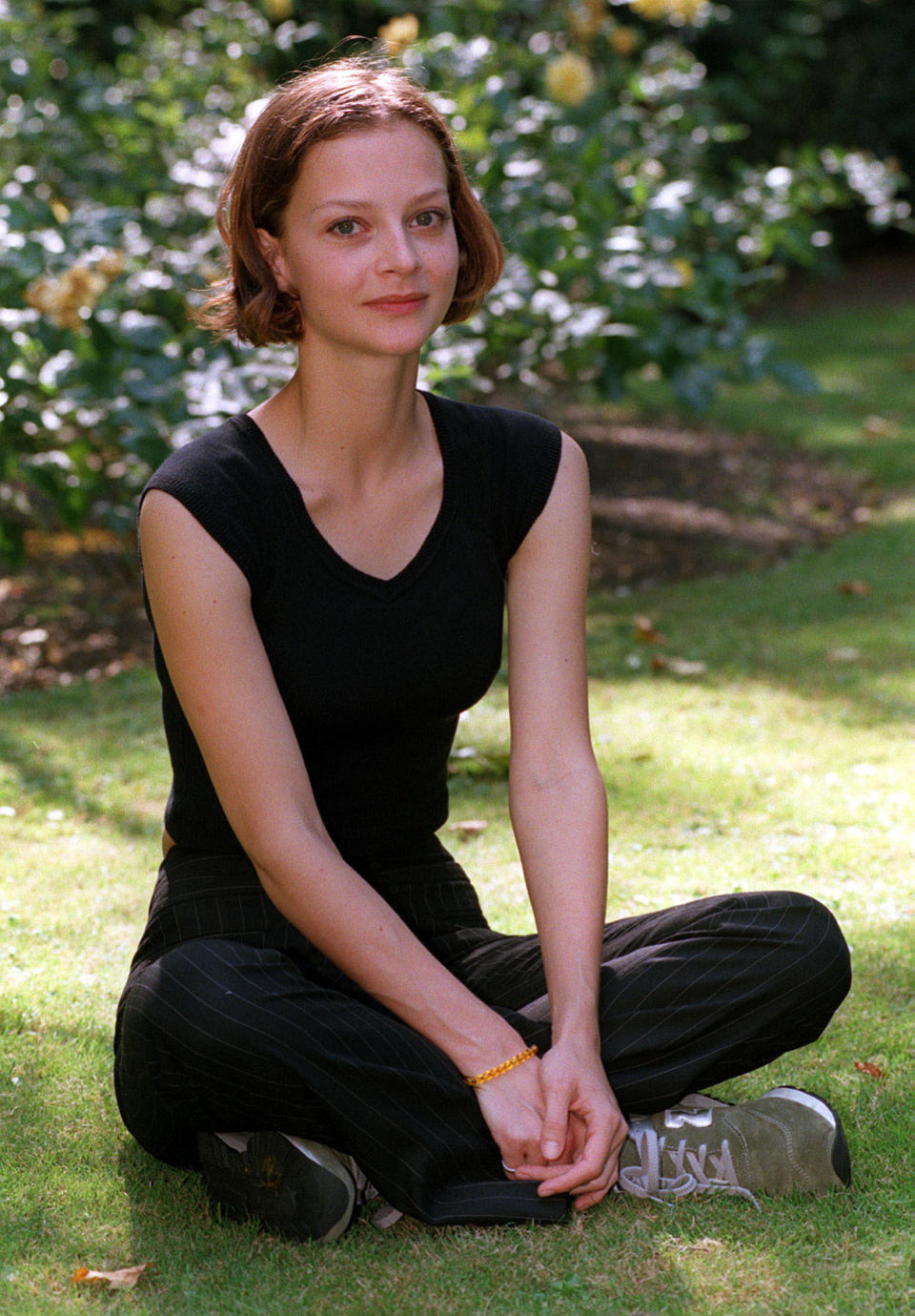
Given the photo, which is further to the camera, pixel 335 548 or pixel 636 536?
pixel 636 536

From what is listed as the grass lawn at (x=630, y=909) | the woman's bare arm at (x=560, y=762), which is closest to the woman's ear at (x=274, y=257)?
the woman's bare arm at (x=560, y=762)

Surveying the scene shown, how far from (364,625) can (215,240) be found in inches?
127

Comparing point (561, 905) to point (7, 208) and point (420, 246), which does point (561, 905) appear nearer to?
point (420, 246)

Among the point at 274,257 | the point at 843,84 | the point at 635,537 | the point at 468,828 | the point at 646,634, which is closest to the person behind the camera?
the point at 274,257

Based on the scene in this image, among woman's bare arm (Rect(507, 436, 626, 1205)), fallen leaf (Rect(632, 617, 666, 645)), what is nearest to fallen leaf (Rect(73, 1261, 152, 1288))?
woman's bare arm (Rect(507, 436, 626, 1205))

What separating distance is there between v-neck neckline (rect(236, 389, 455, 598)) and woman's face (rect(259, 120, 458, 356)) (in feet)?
0.55

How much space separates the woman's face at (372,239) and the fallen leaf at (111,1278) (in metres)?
1.18

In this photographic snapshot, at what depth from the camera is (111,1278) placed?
190cm

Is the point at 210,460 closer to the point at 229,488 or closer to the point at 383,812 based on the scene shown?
the point at 229,488

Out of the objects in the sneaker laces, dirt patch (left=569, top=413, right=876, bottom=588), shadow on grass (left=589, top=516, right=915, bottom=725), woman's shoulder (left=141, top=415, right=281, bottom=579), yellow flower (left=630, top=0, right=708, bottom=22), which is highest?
woman's shoulder (left=141, top=415, right=281, bottom=579)

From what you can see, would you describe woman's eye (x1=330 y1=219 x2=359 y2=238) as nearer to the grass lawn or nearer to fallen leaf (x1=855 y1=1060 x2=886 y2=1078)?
the grass lawn

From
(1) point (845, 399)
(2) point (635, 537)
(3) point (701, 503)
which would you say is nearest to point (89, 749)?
(2) point (635, 537)

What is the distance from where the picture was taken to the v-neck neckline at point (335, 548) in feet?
7.18

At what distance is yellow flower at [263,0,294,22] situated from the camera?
18.3 feet
